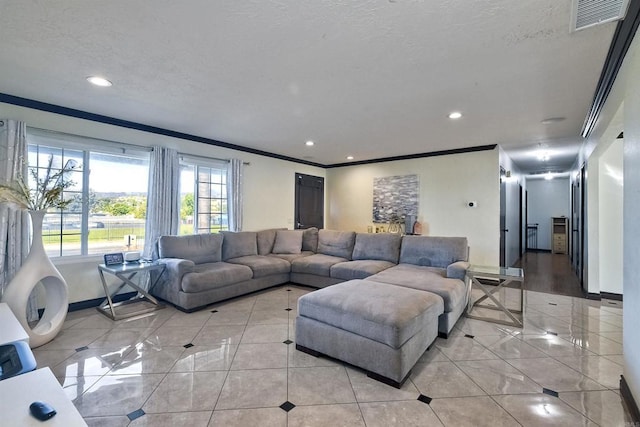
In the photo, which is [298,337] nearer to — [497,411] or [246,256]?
[497,411]

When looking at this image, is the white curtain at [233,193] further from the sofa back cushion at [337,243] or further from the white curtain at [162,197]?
the sofa back cushion at [337,243]

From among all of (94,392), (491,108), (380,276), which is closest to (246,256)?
(380,276)

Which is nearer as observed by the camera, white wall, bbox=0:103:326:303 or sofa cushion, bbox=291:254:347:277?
white wall, bbox=0:103:326:303

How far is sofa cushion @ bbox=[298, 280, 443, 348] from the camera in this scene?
2137 millimetres

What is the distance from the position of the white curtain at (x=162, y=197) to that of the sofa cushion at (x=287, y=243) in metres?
1.77

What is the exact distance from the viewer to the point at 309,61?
2.33m

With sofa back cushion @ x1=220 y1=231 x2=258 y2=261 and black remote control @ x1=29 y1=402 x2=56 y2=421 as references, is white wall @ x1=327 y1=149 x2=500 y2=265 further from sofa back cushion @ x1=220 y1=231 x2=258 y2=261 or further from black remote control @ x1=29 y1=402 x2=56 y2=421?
black remote control @ x1=29 y1=402 x2=56 y2=421

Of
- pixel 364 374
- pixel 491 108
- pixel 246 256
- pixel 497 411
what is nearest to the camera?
pixel 497 411

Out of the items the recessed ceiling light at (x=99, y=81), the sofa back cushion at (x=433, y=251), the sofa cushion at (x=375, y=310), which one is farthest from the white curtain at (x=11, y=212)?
the sofa back cushion at (x=433, y=251)

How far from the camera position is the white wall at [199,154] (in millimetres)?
3434

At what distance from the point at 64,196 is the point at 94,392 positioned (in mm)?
2624

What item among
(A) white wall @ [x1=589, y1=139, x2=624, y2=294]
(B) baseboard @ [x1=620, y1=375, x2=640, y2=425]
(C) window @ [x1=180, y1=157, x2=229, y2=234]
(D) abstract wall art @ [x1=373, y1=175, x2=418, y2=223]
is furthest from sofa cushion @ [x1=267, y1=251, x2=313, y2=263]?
(A) white wall @ [x1=589, y1=139, x2=624, y2=294]

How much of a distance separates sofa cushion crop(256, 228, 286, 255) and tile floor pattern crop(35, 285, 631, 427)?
2045 millimetres

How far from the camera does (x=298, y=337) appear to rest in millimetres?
2643
